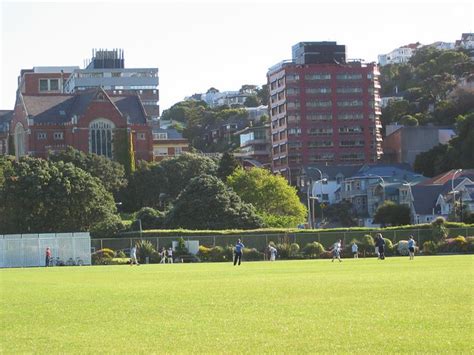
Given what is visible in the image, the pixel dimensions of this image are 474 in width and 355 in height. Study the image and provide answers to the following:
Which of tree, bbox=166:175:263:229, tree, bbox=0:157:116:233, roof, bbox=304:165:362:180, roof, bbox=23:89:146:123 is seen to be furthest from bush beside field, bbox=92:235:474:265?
roof, bbox=23:89:146:123

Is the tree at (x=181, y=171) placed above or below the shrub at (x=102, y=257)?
above

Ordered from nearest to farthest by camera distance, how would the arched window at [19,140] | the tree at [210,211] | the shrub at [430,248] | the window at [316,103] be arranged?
the shrub at [430,248]
the tree at [210,211]
the arched window at [19,140]
the window at [316,103]

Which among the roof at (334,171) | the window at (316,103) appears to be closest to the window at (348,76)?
the window at (316,103)

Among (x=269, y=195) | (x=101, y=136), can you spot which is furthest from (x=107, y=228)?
(x=101, y=136)

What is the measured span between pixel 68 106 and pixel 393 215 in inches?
2660

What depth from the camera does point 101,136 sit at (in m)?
163

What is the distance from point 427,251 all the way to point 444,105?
104m

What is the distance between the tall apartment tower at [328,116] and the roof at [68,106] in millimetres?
24201

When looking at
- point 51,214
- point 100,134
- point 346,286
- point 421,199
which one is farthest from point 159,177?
point 346,286

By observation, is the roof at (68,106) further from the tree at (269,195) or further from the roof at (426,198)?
the roof at (426,198)

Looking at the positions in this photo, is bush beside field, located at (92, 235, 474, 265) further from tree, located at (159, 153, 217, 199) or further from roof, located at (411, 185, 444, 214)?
tree, located at (159, 153, 217, 199)

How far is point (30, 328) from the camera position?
20.0m

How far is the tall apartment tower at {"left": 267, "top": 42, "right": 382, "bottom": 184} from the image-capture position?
170 meters

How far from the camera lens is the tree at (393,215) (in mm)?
119938
